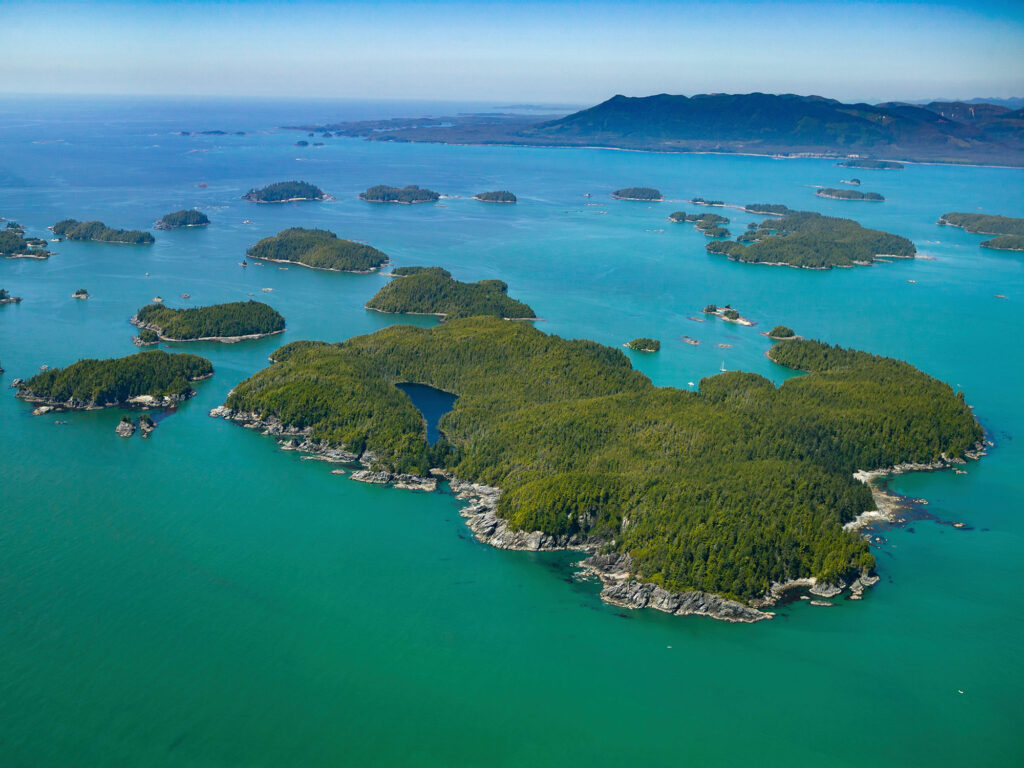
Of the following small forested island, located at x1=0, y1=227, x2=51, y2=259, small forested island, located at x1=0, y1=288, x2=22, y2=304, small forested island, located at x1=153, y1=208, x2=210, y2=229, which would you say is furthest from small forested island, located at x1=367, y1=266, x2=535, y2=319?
small forested island, located at x1=153, y1=208, x2=210, y2=229

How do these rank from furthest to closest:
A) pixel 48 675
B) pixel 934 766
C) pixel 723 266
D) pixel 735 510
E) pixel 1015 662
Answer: pixel 723 266, pixel 735 510, pixel 1015 662, pixel 48 675, pixel 934 766

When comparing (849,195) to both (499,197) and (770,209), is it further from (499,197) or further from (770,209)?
(499,197)

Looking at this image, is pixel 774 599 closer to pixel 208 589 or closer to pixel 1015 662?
pixel 1015 662

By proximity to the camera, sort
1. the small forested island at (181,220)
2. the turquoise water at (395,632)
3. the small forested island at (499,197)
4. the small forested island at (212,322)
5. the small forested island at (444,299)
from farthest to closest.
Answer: the small forested island at (499,197)
the small forested island at (181,220)
the small forested island at (444,299)
the small forested island at (212,322)
the turquoise water at (395,632)

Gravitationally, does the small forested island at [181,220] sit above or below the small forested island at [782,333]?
above

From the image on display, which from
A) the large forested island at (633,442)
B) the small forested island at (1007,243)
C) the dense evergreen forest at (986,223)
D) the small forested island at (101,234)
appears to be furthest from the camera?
the dense evergreen forest at (986,223)

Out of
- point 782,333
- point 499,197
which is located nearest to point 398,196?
point 499,197

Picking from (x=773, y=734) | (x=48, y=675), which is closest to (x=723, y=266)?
(x=773, y=734)

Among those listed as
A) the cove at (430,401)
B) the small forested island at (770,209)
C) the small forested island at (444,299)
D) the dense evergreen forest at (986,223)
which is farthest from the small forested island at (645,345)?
the dense evergreen forest at (986,223)

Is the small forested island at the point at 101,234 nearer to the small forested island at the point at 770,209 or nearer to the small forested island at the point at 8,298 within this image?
the small forested island at the point at 8,298
